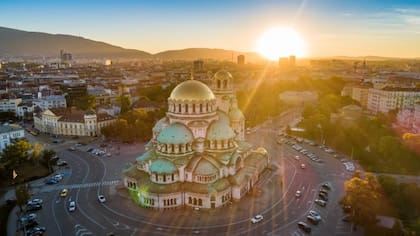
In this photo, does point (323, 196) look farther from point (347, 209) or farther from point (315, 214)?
point (315, 214)

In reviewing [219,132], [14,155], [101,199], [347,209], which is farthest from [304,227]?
[14,155]

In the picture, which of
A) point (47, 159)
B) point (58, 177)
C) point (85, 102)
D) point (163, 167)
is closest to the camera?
point (163, 167)

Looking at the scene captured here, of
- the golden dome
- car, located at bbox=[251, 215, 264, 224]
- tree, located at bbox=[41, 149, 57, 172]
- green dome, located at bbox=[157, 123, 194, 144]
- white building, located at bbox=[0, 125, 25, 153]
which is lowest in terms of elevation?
car, located at bbox=[251, 215, 264, 224]

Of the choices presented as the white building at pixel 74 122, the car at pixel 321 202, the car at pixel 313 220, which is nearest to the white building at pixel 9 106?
the white building at pixel 74 122

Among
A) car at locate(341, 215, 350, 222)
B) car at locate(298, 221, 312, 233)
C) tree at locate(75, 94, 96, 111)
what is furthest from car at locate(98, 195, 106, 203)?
tree at locate(75, 94, 96, 111)

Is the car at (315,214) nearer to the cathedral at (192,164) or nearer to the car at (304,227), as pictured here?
the car at (304,227)

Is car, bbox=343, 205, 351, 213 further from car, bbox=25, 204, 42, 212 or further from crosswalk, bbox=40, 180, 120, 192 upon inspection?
car, bbox=25, 204, 42, 212

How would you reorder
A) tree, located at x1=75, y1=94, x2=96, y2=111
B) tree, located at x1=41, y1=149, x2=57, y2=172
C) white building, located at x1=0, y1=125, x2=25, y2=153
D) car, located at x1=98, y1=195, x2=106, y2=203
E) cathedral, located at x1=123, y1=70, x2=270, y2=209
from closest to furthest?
cathedral, located at x1=123, y1=70, x2=270, y2=209 → car, located at x1=98, y1=195, x2=106, y2=203 → tree, located at x1=41, y1=149, x2=57, y2=172 → white building, located at x1=0, y1=125, x2=25, y2=153 → tree, located at x1=75, y1=94, x2=96, y2=111
